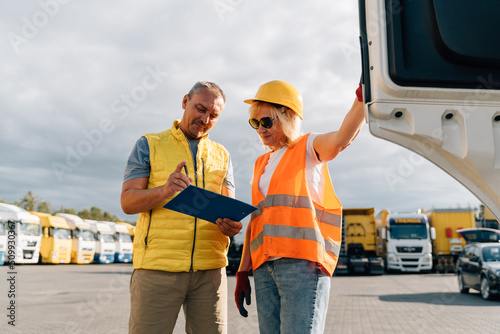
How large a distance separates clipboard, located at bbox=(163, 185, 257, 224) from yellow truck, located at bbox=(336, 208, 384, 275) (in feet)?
63.5

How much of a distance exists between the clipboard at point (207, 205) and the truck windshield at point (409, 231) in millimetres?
20489

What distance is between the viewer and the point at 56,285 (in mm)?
14578

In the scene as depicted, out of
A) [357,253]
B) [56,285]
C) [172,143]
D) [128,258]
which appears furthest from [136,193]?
[128,258]

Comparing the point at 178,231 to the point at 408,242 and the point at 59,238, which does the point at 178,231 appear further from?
the point at 59,238

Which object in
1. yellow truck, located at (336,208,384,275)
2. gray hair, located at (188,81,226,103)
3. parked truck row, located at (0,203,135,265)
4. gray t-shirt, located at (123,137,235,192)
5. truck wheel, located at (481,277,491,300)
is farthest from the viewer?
parked truck row, located at (0,203,135,265)

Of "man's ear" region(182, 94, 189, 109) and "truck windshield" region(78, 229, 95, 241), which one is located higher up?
"man's ear" region(182, 94, 189, 109)

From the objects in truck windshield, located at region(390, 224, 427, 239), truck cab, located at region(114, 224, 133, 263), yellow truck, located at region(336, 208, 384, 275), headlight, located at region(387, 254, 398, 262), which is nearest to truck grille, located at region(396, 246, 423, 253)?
headlight, located at region(387, 254, 398, 262)

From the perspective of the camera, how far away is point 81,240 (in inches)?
1188

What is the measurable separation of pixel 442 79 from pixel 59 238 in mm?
30255

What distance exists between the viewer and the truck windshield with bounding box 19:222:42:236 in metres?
24.4

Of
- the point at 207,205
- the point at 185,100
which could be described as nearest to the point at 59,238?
the point at 185,100

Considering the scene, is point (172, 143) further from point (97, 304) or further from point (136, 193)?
point (97, 304)

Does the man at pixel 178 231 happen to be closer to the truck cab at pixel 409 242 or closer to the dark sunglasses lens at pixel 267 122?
the dark sunglasses lens at pixel 267 122

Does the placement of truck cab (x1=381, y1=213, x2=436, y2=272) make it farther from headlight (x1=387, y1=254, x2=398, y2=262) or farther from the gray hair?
the gray hair
